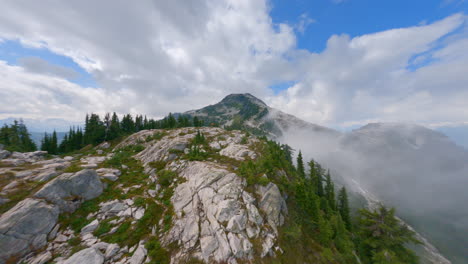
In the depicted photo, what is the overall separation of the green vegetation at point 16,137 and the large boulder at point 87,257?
7697 centimetres

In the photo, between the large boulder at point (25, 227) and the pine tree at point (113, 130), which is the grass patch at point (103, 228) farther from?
the pine tree at point (113, 130)

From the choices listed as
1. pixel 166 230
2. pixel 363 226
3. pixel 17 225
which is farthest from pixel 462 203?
pixel 17 225

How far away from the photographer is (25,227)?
23.2 metres

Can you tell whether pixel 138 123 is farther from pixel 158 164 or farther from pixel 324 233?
pixel 324 233

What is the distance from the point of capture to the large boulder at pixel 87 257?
69.0 ft

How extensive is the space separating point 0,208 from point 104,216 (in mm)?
14665

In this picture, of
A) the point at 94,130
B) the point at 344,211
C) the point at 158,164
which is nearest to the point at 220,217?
the point at 158,164

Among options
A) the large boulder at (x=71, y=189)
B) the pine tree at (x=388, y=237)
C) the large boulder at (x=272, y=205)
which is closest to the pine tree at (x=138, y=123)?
the large boulder at (x=71, y=189)

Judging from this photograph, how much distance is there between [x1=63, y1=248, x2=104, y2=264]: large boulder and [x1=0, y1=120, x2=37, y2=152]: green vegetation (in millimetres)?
76973

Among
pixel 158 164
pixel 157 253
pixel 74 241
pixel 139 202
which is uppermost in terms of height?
pixel 158 164

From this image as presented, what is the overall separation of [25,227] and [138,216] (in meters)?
15.2

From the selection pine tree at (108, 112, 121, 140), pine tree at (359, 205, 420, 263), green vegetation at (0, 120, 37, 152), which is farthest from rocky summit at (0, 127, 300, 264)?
green vegetation at (0, 120, 37, 152)

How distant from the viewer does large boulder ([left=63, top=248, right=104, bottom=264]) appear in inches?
828

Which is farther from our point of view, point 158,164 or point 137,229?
point 158,164
